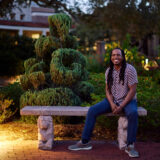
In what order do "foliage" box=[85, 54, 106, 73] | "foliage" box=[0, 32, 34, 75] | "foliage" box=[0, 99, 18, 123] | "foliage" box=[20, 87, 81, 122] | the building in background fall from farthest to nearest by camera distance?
the building in background → "foliage" box=[0, 32, 34, 75] → "foliage" box=[85, 54, 106, 73] → "foliage" box=[0, 99, 18, 123] → "foliage" box=[20, 87, 81, 122]

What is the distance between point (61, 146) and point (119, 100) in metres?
1.16

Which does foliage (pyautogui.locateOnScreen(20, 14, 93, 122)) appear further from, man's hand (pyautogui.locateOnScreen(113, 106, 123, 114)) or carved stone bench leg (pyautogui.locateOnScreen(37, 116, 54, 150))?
man's hand (pyautogui.locateOnScreen(113, 106, 123, 114))

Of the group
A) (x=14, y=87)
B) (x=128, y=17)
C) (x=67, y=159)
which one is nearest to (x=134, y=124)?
(x=67, y=159)

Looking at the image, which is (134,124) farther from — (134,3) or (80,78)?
(134,3)

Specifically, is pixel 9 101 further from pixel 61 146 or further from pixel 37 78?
A: pixel 61 146

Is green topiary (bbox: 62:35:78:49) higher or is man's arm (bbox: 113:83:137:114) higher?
green topiary (bbox: 62:35:78:49)

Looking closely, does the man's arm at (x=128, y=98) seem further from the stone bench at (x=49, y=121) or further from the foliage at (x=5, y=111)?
the foliage at (x=5, y=111)

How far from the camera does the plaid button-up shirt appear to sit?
14.5 feet

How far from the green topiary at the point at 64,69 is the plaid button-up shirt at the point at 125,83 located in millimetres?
1719

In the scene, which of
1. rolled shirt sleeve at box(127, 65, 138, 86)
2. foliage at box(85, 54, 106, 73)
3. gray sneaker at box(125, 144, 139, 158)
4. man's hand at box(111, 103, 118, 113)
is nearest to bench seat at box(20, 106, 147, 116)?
man's hand at box(111, 103, 118, 113)

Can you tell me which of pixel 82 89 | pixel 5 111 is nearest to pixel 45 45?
pixel 82 89

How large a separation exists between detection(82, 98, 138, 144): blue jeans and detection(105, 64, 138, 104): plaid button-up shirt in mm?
162

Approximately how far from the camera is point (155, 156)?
14.1 feet

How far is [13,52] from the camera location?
1612 cm
